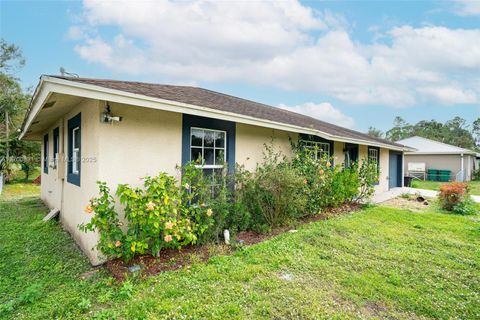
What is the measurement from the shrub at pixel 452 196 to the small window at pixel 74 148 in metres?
11.7

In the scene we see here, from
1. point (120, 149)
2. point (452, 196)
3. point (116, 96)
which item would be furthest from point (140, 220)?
point (452, 196)

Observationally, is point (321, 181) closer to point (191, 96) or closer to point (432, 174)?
point (191, 96)

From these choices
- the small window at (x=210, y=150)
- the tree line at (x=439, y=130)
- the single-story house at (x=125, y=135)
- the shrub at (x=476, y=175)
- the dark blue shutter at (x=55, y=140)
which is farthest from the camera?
the tree line at (x=439, y=130)

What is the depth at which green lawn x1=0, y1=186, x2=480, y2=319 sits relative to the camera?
302cm

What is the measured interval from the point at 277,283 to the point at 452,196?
29.6 feet

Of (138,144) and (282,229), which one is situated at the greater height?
(138,144)

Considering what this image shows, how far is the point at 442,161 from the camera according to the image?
77.3ft

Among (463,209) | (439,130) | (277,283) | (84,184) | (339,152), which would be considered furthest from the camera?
(439,130)

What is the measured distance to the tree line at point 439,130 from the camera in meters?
54.1

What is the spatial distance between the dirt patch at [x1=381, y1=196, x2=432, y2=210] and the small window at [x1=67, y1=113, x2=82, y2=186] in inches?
418

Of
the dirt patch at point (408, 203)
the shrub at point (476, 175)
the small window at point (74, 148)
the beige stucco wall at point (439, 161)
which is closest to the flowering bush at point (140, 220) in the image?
the small window at point (74, 148)

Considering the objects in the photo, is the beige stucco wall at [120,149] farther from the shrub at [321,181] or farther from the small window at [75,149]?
the shrub at [321,181]

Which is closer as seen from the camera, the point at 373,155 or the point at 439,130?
the point at 373,155

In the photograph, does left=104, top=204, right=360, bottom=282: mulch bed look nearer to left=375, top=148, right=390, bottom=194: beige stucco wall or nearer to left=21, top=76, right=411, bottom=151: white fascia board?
left=21, top=76, right=411, bottom=151: white fascia board
